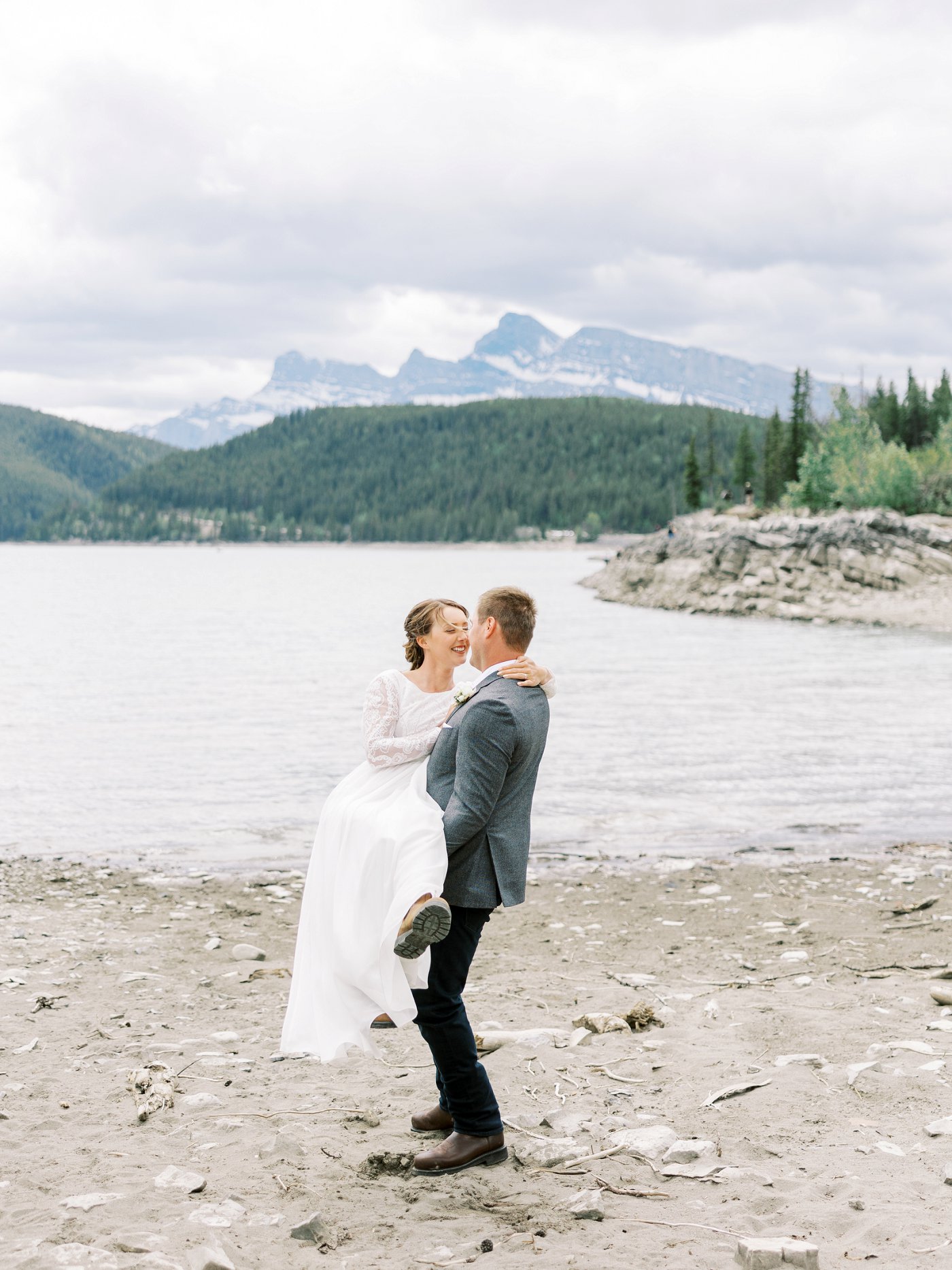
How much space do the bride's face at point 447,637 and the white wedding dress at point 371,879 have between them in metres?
0.19

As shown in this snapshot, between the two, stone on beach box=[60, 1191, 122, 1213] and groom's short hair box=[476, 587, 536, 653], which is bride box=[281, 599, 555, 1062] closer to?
groom's short hair box=[476, 587, 536, 653]

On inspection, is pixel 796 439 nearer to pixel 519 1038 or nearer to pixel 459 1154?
pixel 519 1038

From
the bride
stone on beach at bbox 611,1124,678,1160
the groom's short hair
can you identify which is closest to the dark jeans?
the bride

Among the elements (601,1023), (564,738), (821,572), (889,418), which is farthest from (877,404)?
(601,1023)

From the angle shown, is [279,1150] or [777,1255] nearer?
[777,1255]

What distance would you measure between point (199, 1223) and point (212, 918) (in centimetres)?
635

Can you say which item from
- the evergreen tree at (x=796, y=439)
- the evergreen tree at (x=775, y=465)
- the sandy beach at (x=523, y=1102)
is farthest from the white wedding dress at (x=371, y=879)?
the evergreen tree at (x=775, y=465)

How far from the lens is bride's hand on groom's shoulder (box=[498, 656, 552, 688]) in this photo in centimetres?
518

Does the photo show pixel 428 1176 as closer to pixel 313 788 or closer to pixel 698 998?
pixel 698 998

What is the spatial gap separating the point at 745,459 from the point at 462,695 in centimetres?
13442

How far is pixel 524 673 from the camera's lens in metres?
5.18

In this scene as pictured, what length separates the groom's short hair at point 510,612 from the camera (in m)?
5.29

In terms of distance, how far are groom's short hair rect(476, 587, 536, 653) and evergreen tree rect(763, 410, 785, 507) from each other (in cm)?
11395

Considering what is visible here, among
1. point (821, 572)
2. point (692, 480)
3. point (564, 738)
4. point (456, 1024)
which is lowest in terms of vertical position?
point (564, 738)
